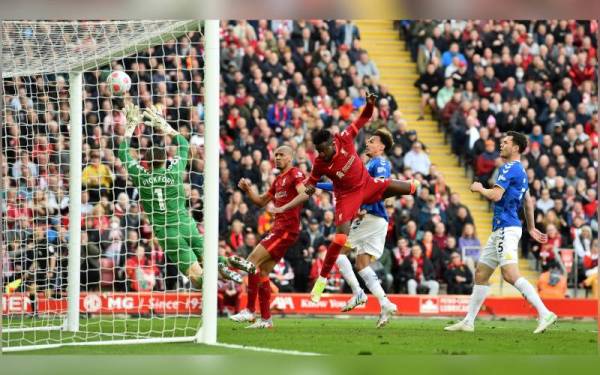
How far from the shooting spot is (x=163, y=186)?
1384cm

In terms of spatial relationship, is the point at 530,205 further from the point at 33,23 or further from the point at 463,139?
the point at 463,139

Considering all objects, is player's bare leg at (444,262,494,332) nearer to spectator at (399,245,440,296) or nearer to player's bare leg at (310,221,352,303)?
player's bare leg at (310,221,352,303)

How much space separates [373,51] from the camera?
25594mm

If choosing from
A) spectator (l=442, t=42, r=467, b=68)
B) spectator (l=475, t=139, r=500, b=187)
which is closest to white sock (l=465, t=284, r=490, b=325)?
spectator (l=475, t=139, r=500, b=187)

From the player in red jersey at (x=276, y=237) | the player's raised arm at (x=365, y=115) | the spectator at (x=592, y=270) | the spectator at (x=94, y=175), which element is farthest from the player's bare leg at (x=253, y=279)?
the spectator at (x=592, y=270)

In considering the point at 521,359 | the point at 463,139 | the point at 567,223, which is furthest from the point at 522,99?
the point at 521,359

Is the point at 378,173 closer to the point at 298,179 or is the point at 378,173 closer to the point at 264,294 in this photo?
the point at 298,179

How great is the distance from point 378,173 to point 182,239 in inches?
99.7

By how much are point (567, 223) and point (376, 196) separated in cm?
893

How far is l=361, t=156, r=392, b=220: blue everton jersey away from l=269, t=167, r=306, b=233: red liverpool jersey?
2.65 feet

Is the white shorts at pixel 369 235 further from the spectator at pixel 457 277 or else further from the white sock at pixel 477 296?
the spectator at pixel 457 277

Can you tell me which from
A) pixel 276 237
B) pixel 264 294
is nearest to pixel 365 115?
pixel 276 237

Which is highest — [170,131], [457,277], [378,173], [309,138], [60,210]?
[309,138]

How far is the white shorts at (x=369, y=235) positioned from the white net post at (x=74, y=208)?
10.6ft
